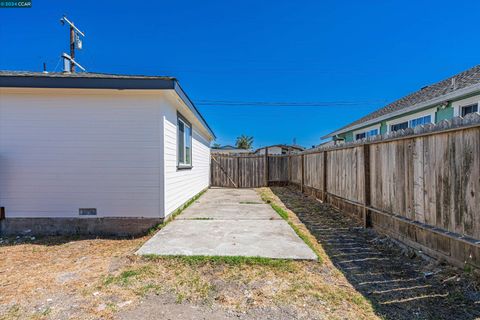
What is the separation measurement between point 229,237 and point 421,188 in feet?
9.25

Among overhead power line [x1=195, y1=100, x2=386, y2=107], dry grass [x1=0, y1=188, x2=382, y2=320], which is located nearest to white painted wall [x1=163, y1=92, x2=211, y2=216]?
dry grass [x1=0, y1=188, x2=382, y2=320]

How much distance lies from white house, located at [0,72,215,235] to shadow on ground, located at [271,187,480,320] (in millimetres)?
3403

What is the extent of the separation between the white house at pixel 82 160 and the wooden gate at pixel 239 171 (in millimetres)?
8351

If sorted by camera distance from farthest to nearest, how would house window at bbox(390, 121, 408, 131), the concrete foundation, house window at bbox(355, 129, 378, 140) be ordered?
house window at bbox(355, 129, 378, 140)
house window at bbox(390, 121, 408, 131)
the concrete foundation

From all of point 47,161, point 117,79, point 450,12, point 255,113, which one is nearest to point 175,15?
point 117,79

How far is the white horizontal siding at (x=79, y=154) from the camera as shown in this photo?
4.83m

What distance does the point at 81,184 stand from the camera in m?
4.89

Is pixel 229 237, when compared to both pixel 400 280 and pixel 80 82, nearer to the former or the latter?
pixel 400 280

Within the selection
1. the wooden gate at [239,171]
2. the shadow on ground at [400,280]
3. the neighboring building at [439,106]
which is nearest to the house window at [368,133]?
the neighboring building at [439,106]

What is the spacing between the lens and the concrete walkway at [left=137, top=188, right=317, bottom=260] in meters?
3.58

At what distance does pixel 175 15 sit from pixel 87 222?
359 inches

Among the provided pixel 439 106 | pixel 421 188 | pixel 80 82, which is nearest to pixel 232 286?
pixel 421 188

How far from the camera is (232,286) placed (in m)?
2.68

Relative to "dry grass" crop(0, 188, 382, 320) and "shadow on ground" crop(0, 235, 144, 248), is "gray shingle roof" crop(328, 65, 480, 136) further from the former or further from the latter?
"shadow on ground" crop(0, 235, 144, 248)
